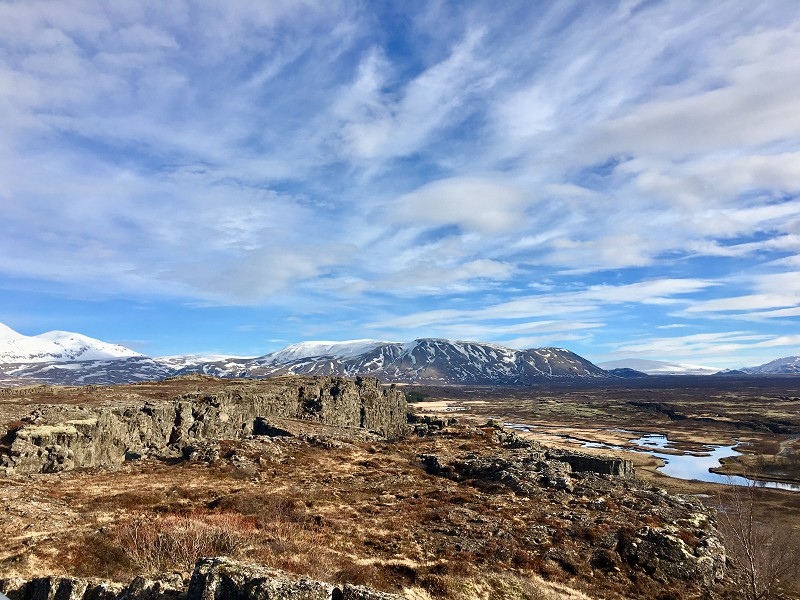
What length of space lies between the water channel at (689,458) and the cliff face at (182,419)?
67.4 metres

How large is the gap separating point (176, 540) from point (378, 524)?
687 inches

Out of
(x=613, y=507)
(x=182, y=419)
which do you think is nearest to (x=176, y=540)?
(x=613, y=507)

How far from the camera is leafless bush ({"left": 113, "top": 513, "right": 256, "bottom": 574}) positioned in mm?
27078

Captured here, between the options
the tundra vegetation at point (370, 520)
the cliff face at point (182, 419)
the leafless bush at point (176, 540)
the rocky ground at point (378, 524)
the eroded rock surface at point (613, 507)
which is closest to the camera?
the leafless bush at point (176, 540)

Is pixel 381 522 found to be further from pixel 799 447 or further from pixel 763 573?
pixel 799 447

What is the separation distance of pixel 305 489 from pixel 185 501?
12.8 m

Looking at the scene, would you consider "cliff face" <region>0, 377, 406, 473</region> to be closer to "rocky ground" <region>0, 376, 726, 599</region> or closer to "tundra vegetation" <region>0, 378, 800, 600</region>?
"tundra vegetation" <region>0, 378, 800, 600</region>

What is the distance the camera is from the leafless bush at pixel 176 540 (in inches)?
1066

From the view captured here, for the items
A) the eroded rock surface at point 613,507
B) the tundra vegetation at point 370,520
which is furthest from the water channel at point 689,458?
the eroded rock surface at point 613,507

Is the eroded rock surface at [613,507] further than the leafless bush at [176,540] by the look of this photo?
Yes

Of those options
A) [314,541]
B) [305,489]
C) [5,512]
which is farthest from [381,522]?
[5,512]

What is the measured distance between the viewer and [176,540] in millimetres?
29000

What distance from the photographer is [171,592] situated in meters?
18.6

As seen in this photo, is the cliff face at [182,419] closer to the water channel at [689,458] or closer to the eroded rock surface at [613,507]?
the eroded rock surface at [613,507]
